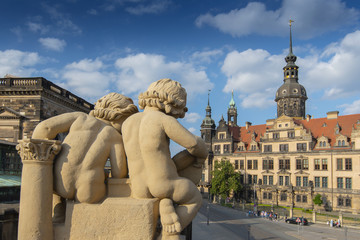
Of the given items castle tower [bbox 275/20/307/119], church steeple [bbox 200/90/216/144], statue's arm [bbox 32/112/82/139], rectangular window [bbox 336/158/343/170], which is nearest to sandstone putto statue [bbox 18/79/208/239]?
statue's arm [bbox 32/112/82/139]

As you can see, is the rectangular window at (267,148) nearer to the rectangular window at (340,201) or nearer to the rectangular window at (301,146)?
the rectangular window at (301,146)

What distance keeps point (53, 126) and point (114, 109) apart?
0.77 meters

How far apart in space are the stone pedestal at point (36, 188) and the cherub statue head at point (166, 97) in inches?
46.2

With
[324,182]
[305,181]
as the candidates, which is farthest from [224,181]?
[324,182]

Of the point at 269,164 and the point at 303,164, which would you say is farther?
the point at 269,164

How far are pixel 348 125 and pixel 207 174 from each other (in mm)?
23090

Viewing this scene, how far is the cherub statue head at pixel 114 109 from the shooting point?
387 centimetres

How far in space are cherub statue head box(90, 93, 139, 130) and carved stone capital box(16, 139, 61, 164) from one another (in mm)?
718

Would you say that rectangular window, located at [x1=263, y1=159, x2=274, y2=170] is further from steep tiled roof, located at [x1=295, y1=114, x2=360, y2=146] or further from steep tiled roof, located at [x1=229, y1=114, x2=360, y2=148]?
steep tiled roof, located at [x1=295, y1=114, x2=360, y2=146]

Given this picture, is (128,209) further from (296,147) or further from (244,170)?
(244,170)

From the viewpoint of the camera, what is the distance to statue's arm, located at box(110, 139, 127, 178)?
3.59 meters

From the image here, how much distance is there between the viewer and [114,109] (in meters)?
3.92

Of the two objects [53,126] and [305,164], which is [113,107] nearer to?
[53,126]

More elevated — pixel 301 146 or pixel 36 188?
pixel 301 146
